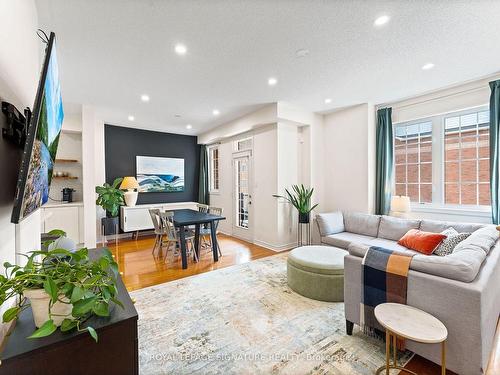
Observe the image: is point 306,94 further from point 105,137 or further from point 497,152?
point 105,137

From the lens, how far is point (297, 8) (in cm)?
192

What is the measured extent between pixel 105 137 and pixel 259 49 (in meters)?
4.74

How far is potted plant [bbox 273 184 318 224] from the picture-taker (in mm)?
4449

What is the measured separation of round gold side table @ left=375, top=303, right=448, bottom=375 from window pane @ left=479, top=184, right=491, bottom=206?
9.70 feet

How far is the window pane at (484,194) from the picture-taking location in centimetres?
330

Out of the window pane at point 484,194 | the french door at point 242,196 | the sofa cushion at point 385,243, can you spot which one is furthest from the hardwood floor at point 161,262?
the window pane at point 484,194

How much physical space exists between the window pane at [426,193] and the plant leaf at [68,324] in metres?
4.80

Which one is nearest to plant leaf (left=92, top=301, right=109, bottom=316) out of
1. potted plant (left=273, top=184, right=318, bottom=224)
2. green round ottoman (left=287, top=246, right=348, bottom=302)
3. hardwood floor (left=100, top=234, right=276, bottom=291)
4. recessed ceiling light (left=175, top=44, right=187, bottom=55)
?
green round ottoman (left=287, top=246, right=348, bottom=302)

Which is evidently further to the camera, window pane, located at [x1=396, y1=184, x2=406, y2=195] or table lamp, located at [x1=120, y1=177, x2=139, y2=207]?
table lamp, located at [x1=120, y1=177, x2=139, y2=207]

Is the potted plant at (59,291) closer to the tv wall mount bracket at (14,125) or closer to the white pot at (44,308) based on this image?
the white pot at (44,308)

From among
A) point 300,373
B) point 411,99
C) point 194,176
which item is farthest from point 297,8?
point 194,176

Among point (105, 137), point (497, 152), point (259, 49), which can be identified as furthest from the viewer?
point (105, 137)

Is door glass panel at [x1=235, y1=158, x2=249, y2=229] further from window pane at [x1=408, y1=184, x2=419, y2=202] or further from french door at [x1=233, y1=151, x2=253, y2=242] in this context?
window pane at [x1=408, y1=184, x2=419, y2=202]

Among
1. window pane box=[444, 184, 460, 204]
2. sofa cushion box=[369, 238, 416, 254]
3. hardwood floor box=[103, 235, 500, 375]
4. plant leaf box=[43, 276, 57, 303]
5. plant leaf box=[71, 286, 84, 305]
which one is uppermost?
window pane box=[444, 184, 460, 204]
